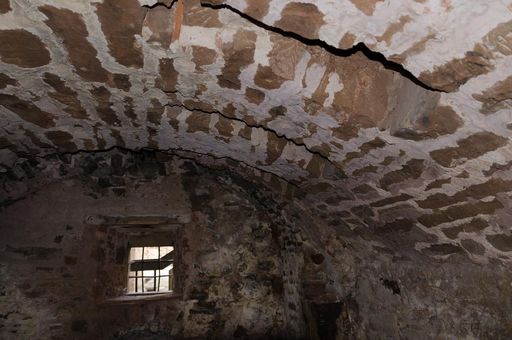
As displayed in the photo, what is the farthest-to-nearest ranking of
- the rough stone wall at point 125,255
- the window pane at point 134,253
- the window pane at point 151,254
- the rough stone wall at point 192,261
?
the window pane at point 151,254 < the window pane at point 134,253 < the rough stone wall at point 125,255 < the rough stone wall at point 192,261

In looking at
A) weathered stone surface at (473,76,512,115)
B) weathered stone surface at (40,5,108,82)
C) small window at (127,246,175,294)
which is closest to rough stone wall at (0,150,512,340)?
small window at (127,246,175,294)

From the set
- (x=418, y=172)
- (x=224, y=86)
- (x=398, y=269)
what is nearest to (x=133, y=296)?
(x=398, y=269)

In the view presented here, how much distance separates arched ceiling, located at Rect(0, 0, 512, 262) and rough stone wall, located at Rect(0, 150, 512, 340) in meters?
0.71

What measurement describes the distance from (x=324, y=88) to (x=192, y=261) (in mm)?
2524

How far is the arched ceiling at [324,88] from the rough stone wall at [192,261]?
711 millimetres

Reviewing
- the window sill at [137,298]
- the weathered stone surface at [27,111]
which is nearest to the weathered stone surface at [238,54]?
the weathered stone surface at [27,111]

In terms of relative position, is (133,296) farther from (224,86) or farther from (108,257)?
(224,86)

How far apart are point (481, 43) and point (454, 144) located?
1.44 ft

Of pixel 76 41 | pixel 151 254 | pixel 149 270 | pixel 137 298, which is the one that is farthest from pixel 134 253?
pixel 76 41

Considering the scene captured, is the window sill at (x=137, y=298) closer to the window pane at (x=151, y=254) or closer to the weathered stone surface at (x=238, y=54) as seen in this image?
the weathered stone surface at (x=238, y=54)

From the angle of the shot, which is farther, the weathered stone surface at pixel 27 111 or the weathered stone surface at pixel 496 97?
the weathered stone surface at pixel 27 111

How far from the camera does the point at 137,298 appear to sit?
330 centimetres

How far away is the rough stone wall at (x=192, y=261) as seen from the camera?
2709 mm

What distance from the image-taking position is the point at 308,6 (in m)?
1.01
